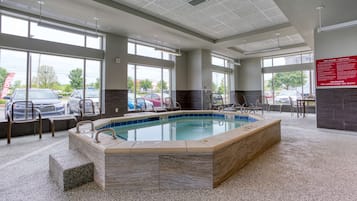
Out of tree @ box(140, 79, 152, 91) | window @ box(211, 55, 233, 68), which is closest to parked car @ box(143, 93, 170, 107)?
tree @ box(140, 79, 152, 91)

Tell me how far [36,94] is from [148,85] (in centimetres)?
377

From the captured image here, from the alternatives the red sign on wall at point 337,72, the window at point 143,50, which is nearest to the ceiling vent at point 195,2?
the window at point 143,50

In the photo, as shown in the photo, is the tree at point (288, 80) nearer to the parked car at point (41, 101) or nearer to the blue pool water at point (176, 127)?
the blue pool water at point (176, 127)

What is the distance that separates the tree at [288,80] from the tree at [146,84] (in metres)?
7.09

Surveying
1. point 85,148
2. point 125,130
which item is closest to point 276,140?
point 125,130

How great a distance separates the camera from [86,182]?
200 centimetres

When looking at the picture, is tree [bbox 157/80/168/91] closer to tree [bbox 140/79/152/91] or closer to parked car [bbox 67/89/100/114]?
tree [bbox 140/79/152/91]

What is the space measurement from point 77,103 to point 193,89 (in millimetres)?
4908

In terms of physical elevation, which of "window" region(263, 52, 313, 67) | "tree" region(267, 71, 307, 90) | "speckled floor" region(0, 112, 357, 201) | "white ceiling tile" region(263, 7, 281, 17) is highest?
"white ceiling tile" region(263, 7, 281, 17)

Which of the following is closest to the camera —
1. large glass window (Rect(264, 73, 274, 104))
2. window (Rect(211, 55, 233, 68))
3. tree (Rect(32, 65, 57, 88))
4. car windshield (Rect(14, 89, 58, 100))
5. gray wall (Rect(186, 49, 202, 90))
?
car windshield (Rect(14, 89, 58, 100))

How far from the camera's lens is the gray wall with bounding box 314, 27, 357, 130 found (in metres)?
4.46

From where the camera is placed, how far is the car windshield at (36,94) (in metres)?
4.73

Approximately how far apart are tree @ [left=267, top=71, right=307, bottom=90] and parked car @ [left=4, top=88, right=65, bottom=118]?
10300mm

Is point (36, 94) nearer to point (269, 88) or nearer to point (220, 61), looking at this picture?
point (220, 61)
